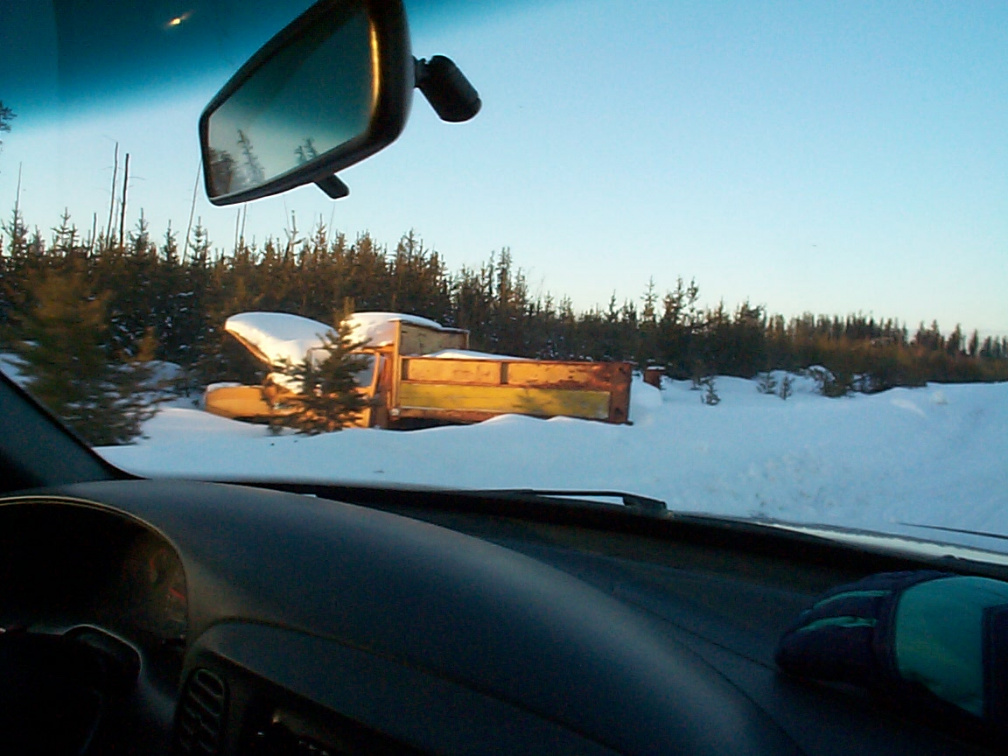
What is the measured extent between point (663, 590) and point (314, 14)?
173cm

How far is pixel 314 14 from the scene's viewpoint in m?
2.03

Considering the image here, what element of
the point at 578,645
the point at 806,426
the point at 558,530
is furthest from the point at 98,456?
the point at 806,426

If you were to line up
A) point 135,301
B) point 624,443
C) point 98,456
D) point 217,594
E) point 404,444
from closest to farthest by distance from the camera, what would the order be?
point 217,594, point 98,456, point 135,301, point 404,444, point 624,443

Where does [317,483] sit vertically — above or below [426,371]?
below

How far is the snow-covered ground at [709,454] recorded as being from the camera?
534 cm

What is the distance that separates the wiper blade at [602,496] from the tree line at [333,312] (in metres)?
1.50

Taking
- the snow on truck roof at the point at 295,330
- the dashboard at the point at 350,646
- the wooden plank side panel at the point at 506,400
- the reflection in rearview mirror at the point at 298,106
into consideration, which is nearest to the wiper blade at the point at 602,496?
the dashboard at the point at 350,646

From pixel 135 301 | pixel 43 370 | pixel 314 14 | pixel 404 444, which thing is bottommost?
pixel 404 444

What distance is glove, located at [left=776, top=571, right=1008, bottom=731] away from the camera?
4.06 ft

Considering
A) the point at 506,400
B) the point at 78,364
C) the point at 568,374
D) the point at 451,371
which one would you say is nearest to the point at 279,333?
the point at 451,371

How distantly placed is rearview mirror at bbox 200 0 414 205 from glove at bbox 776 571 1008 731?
1362mm

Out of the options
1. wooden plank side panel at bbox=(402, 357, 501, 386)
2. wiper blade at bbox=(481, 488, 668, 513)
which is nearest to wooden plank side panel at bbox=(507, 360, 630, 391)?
wooden plank side panel at bbox=(402, 357, 501, 386)

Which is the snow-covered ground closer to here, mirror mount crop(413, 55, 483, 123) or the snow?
the snow

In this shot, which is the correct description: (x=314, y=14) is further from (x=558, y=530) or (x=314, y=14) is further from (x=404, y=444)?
(x=404, y=444)
